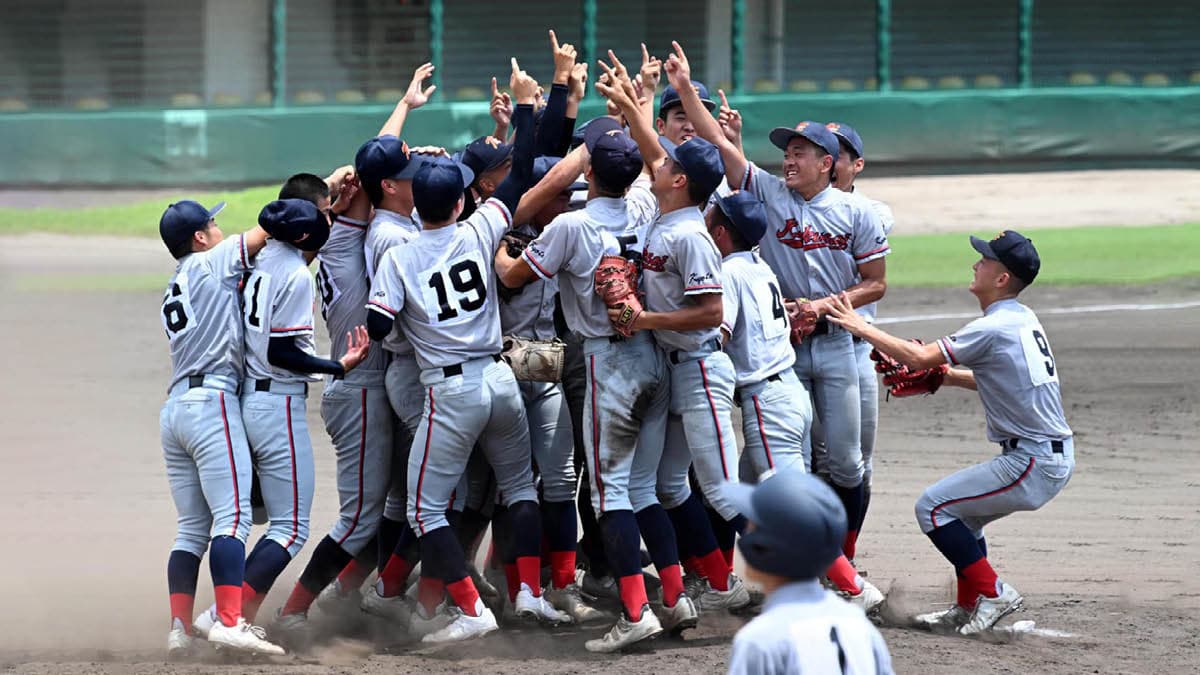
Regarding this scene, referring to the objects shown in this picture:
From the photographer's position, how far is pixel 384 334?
5.53 metres

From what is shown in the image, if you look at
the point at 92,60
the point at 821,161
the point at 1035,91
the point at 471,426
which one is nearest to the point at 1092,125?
the point at 1035,91

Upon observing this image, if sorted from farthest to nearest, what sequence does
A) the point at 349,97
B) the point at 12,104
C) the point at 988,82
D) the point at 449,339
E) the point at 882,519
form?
the point at 988,82
the point at 349,97
the point at 12,104
the point at 882,519
the point at 449,339

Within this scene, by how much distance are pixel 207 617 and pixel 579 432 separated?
5.56 ft

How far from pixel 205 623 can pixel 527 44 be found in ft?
51.7

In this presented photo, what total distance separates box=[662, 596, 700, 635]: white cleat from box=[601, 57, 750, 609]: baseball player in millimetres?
366

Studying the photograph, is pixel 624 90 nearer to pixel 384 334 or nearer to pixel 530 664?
pixel 384 334

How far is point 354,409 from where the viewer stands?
5.95 m

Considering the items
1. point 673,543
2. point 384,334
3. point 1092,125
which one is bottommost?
point 673,543

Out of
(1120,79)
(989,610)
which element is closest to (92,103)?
(1120,79)

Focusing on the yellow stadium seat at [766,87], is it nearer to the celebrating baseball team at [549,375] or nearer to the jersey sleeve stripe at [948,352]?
the celebrating baseball team at [549,375]

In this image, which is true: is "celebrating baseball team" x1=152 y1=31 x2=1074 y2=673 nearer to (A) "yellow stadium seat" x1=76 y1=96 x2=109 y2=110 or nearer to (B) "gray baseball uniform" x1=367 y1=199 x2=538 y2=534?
(B) "gray baseball uniform" x1=367 y1=199 x2=538 y2=534

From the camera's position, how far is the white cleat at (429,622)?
5.77 meters

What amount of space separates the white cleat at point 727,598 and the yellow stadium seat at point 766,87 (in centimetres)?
1441

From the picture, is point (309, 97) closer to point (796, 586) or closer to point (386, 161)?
point (386, 161)
